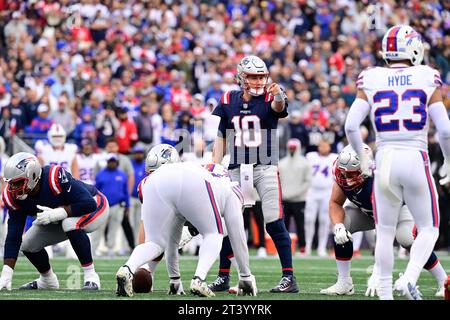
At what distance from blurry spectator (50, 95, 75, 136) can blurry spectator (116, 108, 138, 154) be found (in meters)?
0.81

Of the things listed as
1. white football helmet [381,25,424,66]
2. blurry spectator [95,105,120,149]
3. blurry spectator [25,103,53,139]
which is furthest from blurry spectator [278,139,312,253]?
white football helmet [381,25,424,66]

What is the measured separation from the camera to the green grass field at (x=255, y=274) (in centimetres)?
821

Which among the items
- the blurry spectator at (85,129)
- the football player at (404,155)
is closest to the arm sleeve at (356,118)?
the football player at (404,155)

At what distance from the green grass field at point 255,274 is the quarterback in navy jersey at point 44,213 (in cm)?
25

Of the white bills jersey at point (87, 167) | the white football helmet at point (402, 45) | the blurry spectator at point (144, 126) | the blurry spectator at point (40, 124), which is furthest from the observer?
the blurry spectator at point (144, 126)

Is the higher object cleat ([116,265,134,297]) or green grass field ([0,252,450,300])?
cleat ([116,265,134,297])

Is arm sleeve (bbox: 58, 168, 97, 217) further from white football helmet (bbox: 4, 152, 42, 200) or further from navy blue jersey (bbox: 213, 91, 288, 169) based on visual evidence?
navy blue jersey (bbox: 213, 91, 288, 169)

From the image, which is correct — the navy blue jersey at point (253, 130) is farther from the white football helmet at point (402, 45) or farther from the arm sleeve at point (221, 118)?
the white football helmet at point (402, 45)

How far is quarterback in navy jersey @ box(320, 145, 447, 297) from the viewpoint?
8.50 meters

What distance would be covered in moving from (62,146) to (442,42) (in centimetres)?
874

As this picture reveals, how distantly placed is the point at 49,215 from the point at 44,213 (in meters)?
0.05

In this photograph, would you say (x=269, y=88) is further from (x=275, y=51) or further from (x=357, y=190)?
(x=275, y=51)

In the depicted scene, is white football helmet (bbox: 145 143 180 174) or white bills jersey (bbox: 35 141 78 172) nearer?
white football helmet (bbox: 145 143 180 174)

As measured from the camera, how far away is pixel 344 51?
Result: 68.6 feet
